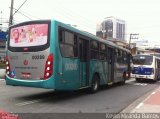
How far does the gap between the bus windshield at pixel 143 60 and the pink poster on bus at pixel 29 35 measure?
58.7 ft

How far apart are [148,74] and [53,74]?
18.0 metres

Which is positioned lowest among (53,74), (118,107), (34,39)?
(118,107)

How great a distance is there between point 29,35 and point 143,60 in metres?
18.3

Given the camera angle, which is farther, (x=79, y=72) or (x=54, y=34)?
(x=79, y=72)

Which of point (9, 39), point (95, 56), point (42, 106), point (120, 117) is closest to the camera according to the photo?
point (120, 117)

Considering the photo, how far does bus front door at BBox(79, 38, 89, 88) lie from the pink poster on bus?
104 inches

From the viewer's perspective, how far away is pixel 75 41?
13.9 meters

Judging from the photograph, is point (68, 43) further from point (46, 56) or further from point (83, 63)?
point (83, 63)

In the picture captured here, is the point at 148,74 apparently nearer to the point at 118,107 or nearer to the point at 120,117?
the point at 118,107

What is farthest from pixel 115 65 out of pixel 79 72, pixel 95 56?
pixel 79 72

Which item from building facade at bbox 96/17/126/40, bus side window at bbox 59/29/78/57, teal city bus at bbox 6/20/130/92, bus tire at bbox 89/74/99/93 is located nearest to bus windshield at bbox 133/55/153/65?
bus tire at bbox 89/74/99/93

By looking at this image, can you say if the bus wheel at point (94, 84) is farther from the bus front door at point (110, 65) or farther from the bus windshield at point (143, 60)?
the bus windshield at point (143, 60)

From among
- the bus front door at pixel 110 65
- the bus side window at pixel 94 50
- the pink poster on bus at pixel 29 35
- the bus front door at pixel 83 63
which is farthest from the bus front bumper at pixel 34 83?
the bus front door at pixel 110 65

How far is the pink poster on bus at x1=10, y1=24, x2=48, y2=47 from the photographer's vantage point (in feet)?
40.3
